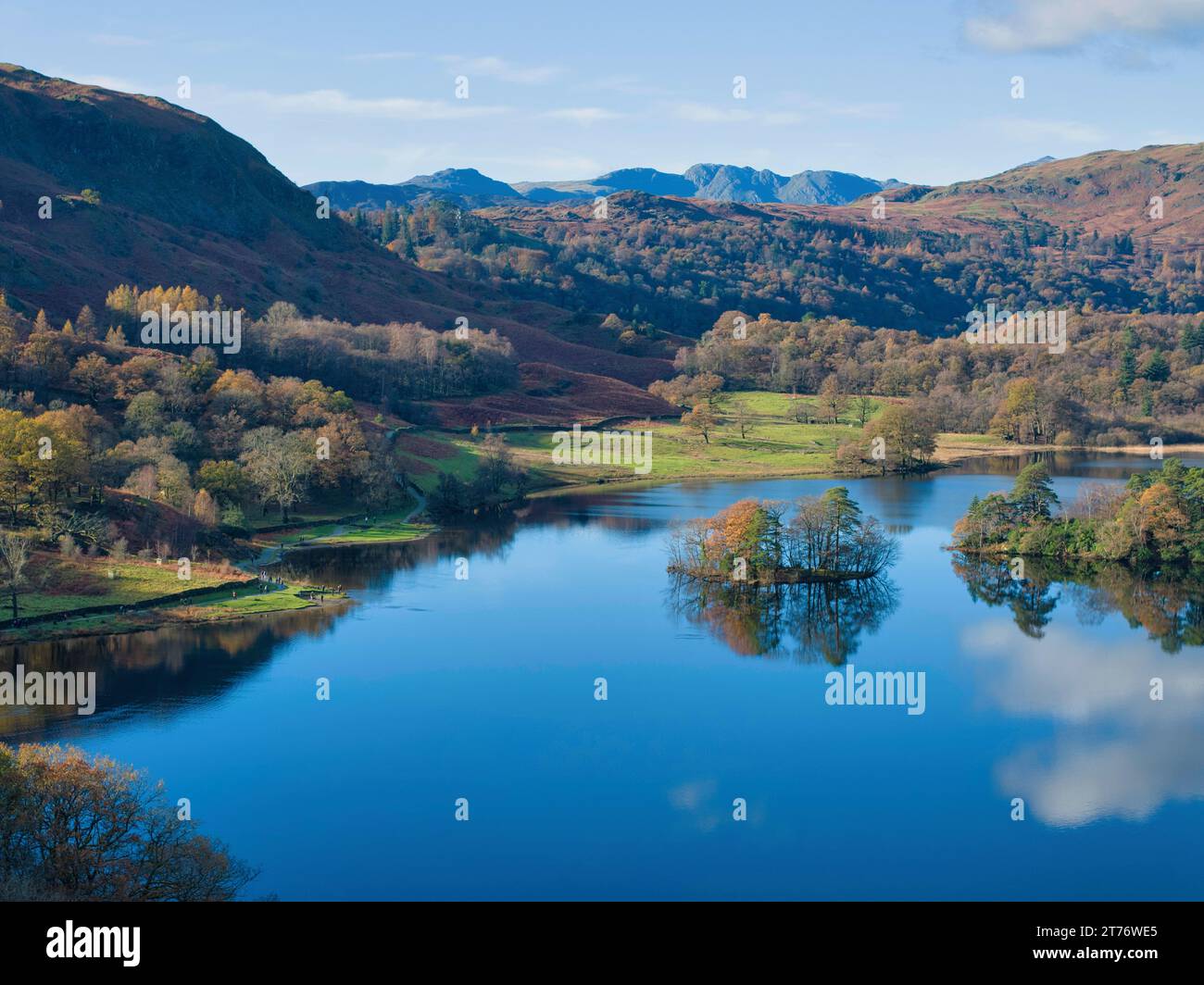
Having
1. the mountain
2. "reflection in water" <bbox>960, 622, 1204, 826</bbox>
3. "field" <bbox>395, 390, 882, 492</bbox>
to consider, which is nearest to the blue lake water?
"reflection in water" <bbox>960, 622, 1204, 826</bbox>

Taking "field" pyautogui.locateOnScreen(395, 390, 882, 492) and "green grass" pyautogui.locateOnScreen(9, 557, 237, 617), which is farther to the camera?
"field" pyautogui.locateOnScreen(395, 390, 882, 492)

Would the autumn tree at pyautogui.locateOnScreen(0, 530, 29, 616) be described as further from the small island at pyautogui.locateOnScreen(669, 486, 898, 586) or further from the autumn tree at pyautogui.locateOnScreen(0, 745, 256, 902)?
the small island at pyautogui.locateOnScreen(669, 486, 898, 586)

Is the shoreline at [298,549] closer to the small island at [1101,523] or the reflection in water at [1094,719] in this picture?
the small island at [1101,523]

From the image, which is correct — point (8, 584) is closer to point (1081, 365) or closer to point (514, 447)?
point (514, 447)

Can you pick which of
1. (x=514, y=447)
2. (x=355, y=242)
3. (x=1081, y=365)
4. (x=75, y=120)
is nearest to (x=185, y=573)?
(x=514, y=447)

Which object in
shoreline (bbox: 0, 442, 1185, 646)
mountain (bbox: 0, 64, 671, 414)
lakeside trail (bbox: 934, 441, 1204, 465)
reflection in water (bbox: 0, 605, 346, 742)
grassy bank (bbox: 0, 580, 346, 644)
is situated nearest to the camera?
reflection in water (bbox: 0, 605, 346, 742)

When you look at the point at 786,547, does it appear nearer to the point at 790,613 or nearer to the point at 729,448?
the point at 790,613
